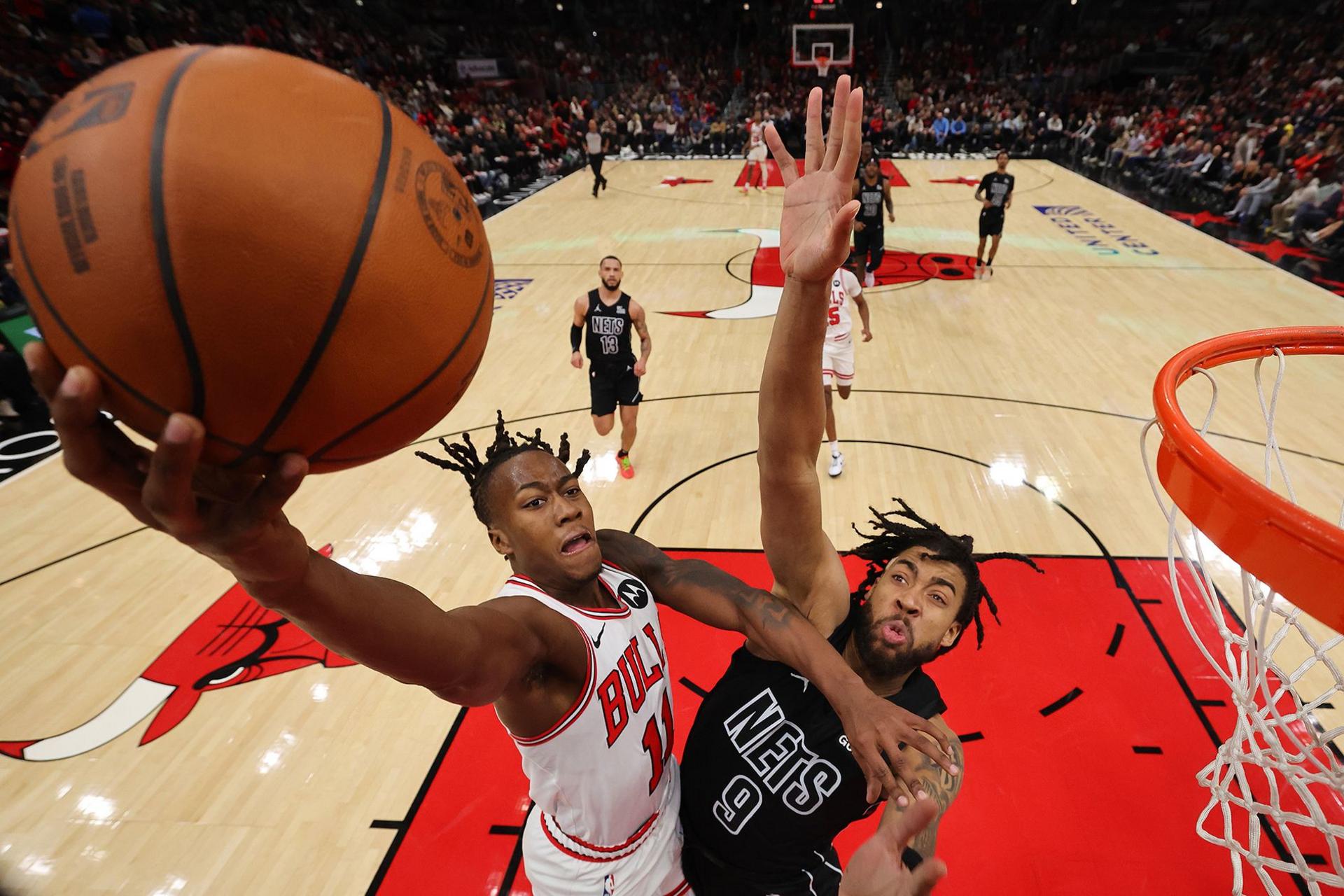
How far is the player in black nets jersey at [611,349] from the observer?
5.14 m

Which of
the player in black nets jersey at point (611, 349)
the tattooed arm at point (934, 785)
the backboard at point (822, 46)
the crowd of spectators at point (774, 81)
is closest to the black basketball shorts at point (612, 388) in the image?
the player in black nets jersey at point (611, 349)

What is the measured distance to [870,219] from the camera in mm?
8688

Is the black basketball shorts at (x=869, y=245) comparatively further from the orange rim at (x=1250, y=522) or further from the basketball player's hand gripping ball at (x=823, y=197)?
the basketball player's hand gripping ball at (x=823, y=197)

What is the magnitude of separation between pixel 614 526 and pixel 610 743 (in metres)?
3.05

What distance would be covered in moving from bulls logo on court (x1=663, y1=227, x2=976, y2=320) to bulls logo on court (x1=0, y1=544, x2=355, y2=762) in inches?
222

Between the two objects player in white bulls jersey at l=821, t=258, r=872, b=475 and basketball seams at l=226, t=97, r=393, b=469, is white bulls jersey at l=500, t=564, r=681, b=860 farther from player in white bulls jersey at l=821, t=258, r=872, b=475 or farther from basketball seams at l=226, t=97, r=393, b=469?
player in white bulls jersey at l=821, t=258, r=872, b=475

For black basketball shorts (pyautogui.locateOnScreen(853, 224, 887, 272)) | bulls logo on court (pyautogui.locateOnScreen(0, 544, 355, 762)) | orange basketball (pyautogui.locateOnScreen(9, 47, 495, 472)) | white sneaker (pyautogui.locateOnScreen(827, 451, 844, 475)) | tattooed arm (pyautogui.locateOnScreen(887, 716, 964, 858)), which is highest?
orange basketball (pyautogui.locateOnScreen(9, 47, 495, 472))

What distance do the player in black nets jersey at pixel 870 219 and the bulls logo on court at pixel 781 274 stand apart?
0.48m

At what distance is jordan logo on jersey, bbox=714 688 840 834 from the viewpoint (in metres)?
1.88

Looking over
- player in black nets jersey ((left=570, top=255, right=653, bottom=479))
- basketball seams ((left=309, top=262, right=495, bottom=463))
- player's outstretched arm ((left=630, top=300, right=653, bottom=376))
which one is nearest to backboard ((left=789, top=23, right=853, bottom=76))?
player's outstretched arm ((left=630, top=300, right=653, bottom=376))

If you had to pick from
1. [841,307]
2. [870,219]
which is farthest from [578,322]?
[870,219]

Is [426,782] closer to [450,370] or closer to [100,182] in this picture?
[450,370]

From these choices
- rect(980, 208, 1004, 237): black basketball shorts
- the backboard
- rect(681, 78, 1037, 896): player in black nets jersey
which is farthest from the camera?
the backboard

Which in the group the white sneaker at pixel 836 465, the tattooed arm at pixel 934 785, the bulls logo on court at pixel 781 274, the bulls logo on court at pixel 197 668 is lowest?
the bulls logo on court at pixel 781 274
